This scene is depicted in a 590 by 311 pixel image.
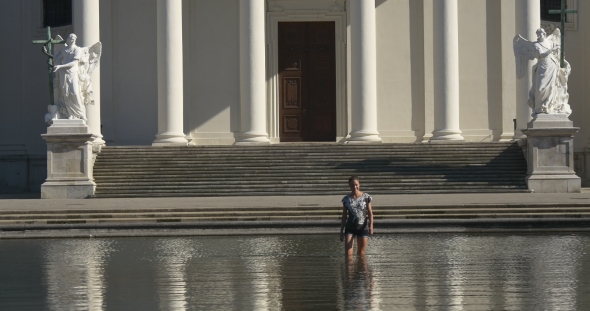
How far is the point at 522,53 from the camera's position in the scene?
3269 centimetres

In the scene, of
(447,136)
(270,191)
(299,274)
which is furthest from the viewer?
(447,136)

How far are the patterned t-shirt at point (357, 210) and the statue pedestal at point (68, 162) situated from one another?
15.9 meters

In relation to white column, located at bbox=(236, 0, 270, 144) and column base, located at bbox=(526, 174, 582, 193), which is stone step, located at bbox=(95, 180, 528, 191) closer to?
column base, located at bbox=(526, 174, 582, 193)

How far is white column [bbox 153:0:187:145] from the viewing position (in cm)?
3459

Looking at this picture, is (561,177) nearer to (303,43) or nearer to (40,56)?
(303,43)

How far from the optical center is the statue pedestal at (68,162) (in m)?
31.6

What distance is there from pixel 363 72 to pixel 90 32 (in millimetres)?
8521

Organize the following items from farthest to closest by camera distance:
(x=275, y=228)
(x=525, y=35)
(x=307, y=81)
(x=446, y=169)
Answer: (x=307, y=81) < (x=525, y=35) < (x=446, y=169) < (x=275, y=228)

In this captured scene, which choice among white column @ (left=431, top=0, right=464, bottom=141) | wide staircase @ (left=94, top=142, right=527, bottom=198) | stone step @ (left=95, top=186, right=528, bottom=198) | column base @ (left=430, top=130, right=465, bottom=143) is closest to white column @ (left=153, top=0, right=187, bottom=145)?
wide staircase @ (left=94, top=142, right=527, bottom=198)

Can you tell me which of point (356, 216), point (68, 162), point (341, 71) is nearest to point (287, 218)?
point (356, 216)

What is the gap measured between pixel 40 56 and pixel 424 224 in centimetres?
2189

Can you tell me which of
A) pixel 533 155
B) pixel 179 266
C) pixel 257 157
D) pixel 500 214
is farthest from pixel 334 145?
pixel 179 266

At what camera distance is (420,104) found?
38812mm

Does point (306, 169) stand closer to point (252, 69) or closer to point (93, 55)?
point (252, 69)
